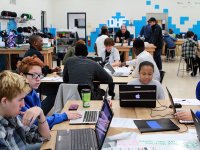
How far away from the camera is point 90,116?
2.35 metres

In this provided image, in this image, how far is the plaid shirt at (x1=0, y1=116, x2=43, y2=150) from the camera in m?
1.58

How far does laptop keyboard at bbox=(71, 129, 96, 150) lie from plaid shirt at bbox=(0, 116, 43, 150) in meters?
0.23

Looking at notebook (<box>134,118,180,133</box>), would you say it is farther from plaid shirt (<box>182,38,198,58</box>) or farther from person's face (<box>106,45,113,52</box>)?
plaid shirt (<box>182,38,198,58</box>)

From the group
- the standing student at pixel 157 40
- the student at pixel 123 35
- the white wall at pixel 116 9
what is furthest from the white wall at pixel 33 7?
the standing student at pixel 157 40

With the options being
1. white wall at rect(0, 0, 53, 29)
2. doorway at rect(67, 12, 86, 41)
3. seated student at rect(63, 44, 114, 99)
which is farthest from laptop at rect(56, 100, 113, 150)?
doorway at rect(67, 12, 86, 41)

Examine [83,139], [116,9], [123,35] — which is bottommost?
[83,139]

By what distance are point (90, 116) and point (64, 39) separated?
9.40 meters

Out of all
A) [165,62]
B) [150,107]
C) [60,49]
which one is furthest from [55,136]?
[165,62]

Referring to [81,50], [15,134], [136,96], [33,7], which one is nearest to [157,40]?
[33,7]

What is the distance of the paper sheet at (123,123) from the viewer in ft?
7.01

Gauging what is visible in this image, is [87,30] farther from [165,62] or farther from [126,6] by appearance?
[165,62]

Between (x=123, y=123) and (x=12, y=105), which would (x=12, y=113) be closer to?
(x=12, y=105)

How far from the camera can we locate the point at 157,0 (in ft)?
44.5

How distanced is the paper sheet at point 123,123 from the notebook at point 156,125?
0.04m
